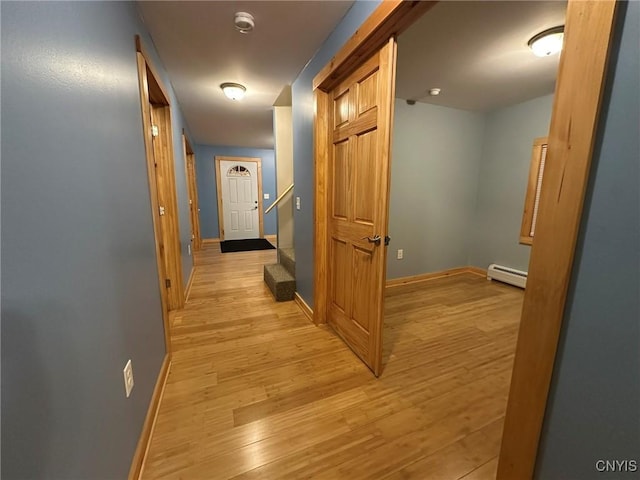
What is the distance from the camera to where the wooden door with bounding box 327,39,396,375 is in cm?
144

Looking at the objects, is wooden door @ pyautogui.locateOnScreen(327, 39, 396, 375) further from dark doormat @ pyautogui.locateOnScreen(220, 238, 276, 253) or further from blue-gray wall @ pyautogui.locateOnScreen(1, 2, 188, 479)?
dark doormat @ pyautogui.locateOnScreen(220, 238, 276, 253)

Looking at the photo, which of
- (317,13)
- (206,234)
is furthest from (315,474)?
(206,234)

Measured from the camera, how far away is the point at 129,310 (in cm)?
110

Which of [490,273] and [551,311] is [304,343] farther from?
[490,273]

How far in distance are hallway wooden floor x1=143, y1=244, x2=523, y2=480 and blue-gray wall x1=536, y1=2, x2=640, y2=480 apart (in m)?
0.64

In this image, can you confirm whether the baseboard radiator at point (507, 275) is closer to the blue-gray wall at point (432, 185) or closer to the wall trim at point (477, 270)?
the wall trim at point (477, 270)

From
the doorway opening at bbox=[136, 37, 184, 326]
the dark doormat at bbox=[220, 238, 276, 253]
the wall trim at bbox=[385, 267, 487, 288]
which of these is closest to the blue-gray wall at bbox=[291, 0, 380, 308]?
the doorway opening at bbox=[136, 37, 184, 326]

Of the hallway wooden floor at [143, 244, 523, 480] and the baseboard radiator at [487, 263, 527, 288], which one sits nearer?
the hallway wooden floor at [143, 244, 523, 480]

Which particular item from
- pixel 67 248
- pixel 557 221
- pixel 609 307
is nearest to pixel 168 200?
pixel 67 248

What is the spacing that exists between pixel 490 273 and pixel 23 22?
4.32 metres

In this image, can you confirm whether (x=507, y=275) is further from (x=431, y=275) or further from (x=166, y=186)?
(x=166, y=186)

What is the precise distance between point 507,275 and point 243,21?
3857 mm

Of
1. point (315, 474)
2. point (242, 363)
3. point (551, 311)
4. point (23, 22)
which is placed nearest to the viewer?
point (23, 22)

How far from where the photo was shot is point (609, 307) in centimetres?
62
